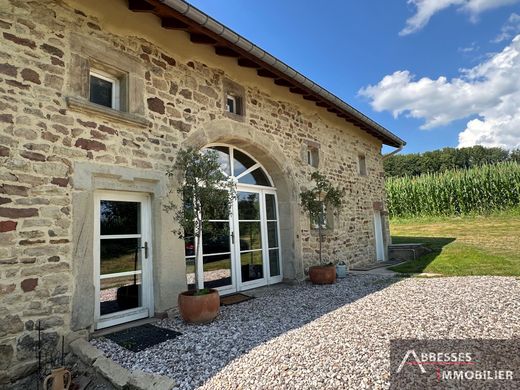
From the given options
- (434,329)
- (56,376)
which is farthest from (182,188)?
(434,329)

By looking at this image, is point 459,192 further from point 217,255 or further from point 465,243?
point 217,255

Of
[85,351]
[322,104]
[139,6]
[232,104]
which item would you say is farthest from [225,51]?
[85,351]

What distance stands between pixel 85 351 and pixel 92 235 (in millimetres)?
1266

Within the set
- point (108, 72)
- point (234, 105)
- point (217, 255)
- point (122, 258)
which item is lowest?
point (217, 255)

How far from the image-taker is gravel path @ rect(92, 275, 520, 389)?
2639 millimetres

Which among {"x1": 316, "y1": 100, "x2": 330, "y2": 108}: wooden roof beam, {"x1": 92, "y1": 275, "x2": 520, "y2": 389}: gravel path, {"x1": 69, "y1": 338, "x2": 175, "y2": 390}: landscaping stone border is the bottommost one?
{"x1": 92, "y1": 275, "x2": 520, "y2": 389}: gravel path

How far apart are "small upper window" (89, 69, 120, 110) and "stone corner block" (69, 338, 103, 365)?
2901 mm

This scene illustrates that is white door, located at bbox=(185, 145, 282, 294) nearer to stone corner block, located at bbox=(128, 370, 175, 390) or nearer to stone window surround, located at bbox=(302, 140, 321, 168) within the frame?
stone window surround, located at bbox=(302, 140, 321, 168)

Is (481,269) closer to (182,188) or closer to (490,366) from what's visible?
(490,366)

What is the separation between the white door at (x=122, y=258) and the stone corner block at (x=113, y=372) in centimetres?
115

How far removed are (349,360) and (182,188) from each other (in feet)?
9.83

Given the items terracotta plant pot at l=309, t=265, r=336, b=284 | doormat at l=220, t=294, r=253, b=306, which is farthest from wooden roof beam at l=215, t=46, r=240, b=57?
terracotta plant pot at l=309, t=265, r=336, b=284

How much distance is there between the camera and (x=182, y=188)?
14.9 feet

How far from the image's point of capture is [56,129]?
3.65m
